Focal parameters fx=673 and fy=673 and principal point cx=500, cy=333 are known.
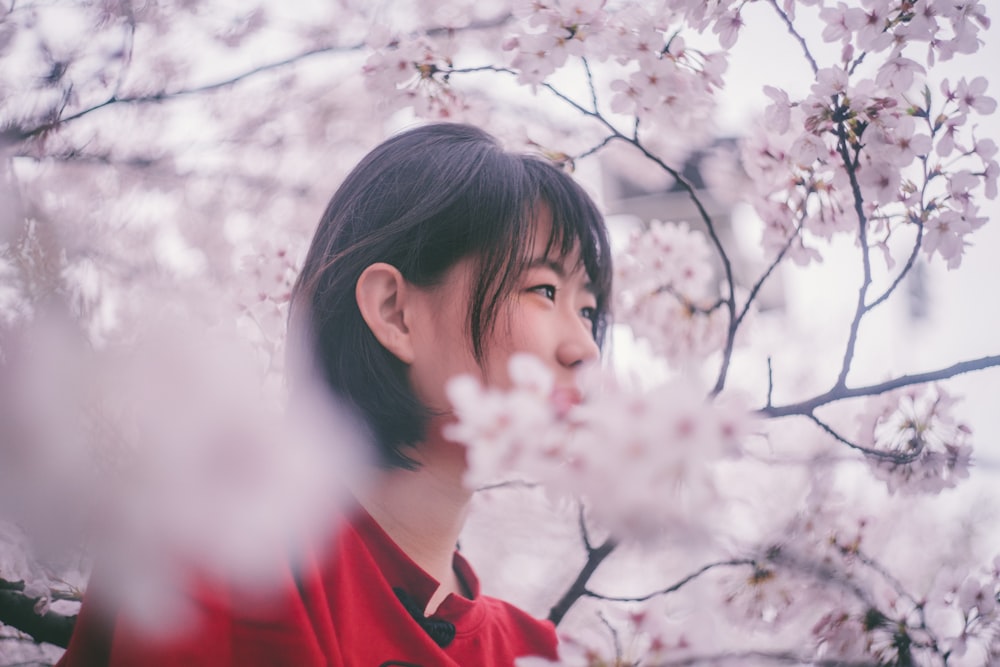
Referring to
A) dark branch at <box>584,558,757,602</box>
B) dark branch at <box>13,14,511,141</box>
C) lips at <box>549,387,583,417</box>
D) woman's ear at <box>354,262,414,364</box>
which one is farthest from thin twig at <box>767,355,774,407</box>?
dark branch at <box>13,14,511,141</box>

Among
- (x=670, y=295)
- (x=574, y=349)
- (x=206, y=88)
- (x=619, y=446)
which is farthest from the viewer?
(x=670, y=295)

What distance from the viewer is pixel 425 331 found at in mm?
1089

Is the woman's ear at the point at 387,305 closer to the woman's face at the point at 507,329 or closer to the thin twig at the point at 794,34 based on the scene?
the woman's face at the point at 507,329

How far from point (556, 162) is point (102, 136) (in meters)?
1.21

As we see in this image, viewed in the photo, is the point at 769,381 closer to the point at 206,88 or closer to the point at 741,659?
the point at 741,659

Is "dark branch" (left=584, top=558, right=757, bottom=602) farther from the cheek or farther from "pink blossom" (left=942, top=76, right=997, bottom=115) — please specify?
"pink blossom" (left=942, top=76, right=997, bottom=115)

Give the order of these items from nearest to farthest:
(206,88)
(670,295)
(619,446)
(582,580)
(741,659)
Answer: (619,446)
(741,659)
(582,580)
(206,88)
(670,295)

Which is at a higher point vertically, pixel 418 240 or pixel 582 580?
pixel 418 240

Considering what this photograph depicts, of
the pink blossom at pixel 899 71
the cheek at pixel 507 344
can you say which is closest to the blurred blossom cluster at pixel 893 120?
the pink blossom at pixel 899 71

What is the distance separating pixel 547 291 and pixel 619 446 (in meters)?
0.51

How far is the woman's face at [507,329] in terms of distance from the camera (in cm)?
102

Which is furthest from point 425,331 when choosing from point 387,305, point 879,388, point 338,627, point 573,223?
point 879,388

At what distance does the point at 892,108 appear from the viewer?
42.8 inches

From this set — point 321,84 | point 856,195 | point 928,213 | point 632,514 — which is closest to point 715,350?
point 928,213
